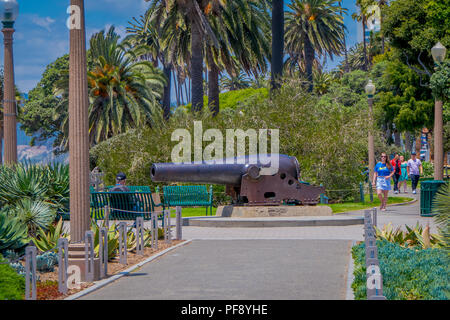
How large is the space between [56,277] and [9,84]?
666cm

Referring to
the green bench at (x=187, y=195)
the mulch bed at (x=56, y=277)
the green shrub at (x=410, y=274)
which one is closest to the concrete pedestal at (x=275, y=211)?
the green bench at (x=187, y=195)

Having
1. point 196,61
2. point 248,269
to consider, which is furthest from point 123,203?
point 196,61

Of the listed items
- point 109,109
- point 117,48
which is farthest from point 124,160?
point 117,48

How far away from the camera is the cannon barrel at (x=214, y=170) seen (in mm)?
16719

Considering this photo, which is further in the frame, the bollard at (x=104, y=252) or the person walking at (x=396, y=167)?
the person walking at (x=396, y=167)

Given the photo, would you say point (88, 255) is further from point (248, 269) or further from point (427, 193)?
point (427, 193)

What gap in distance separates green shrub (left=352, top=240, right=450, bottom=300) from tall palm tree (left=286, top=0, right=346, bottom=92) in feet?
152

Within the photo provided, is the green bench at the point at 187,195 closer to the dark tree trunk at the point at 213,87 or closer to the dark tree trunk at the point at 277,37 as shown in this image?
the dark tree trunk at the point at 277,37

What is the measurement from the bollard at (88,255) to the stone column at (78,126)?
1.43 ft

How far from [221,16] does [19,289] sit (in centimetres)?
2699

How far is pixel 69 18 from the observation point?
9.21 m

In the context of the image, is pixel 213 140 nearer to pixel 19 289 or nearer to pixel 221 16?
pixel 221 16

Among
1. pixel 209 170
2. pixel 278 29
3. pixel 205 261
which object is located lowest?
pixel 205 261

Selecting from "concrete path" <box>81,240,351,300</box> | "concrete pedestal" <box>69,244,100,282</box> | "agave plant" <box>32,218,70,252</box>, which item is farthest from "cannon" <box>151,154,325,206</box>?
"concrete pedestal" <box>69,244,100,282</box>
